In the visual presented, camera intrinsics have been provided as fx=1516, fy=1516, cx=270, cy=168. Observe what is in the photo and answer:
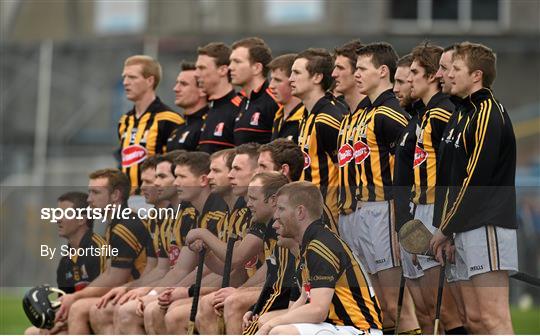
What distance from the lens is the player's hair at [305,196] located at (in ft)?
23.6

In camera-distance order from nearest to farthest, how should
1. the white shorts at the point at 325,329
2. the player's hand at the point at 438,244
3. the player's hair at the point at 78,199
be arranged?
the white shorts at the point at 325,329 → the player's hand at the point at 438,244 → the player's hair at the point at 78,199

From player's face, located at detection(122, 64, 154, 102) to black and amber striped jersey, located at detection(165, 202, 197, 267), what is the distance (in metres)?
2.36

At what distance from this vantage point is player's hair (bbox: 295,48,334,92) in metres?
8.33

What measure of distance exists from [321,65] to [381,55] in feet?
1.43

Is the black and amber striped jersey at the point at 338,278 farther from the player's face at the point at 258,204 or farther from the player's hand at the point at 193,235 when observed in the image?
the player's hand at the point at 193,235

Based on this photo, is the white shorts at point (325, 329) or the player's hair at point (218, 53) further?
the player's hair at point (218, 53)

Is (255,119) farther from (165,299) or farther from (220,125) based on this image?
(165,299)

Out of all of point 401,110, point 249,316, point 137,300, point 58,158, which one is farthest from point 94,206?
point 58,158

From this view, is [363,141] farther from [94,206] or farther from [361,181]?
[94,206]

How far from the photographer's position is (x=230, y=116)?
924 centimetres

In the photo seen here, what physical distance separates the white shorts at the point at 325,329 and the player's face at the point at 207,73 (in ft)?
9.31

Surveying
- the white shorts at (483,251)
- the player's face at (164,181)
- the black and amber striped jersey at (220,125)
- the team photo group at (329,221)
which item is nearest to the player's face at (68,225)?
the team photo group at (329,221)

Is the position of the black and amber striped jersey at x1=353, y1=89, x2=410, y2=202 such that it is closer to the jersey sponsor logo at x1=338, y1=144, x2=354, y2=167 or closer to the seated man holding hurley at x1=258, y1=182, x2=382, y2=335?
the jersey sponsor logo at x1=338, y1=144, x2=354, y2=167

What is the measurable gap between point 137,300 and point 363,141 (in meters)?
1.44
